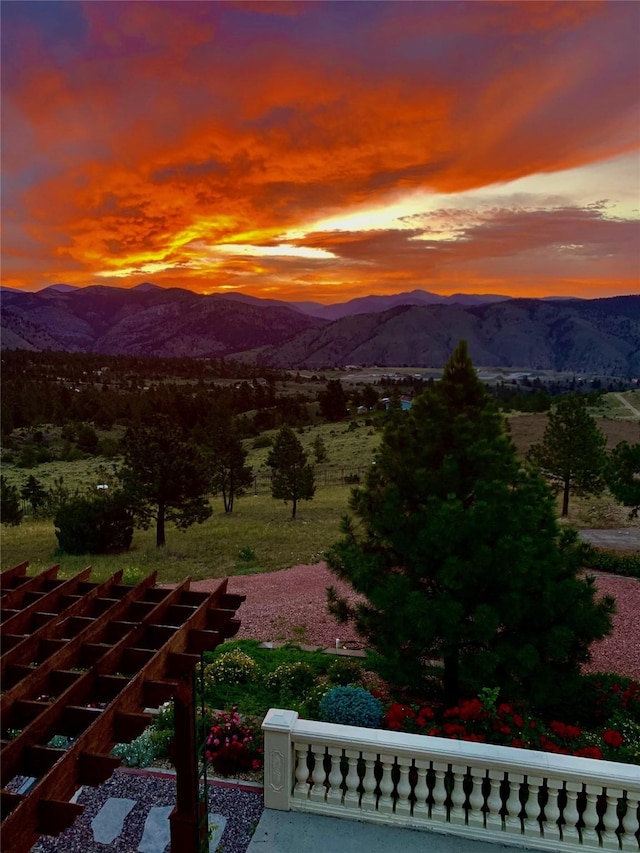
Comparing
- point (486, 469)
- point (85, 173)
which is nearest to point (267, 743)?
point (486, 469)

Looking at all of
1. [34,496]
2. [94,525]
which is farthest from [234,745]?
[34,496]

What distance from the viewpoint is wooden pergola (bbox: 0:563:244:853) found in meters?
3.29

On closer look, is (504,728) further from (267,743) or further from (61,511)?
(61,511)

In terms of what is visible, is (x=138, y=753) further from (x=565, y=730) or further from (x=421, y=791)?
(x=565, y=730)

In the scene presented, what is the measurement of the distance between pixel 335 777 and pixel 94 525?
1880 centimetres

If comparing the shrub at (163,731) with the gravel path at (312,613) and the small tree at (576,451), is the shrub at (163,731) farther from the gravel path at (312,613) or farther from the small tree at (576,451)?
the small tree at (576,451)

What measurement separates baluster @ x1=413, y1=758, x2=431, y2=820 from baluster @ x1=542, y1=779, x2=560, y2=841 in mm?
1204

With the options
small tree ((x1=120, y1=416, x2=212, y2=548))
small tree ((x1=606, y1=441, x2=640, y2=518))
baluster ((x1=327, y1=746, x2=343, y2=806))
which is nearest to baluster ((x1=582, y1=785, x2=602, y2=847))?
baluster ((x1=327, y1=746, x2=343, y2=806))

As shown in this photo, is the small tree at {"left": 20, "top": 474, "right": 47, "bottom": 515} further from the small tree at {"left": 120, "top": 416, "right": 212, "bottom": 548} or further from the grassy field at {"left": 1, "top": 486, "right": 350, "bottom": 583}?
the small tree at {"left": 120, "top": 416, "right": 212, "bottom": 548}

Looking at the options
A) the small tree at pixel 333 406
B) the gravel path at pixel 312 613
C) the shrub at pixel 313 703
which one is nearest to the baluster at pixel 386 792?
the shrub at pixel 313 703

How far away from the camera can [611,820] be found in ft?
18.8

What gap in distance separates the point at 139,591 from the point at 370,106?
9.80 meters

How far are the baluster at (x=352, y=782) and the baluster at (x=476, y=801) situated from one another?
1.21 m

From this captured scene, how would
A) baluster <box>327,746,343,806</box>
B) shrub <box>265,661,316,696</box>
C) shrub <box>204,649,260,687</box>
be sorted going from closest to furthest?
baluster <box>327,746,343,806</box>, shrub <box>265,661,316,696</box>, shrub <box>204,649,260,687</box>
